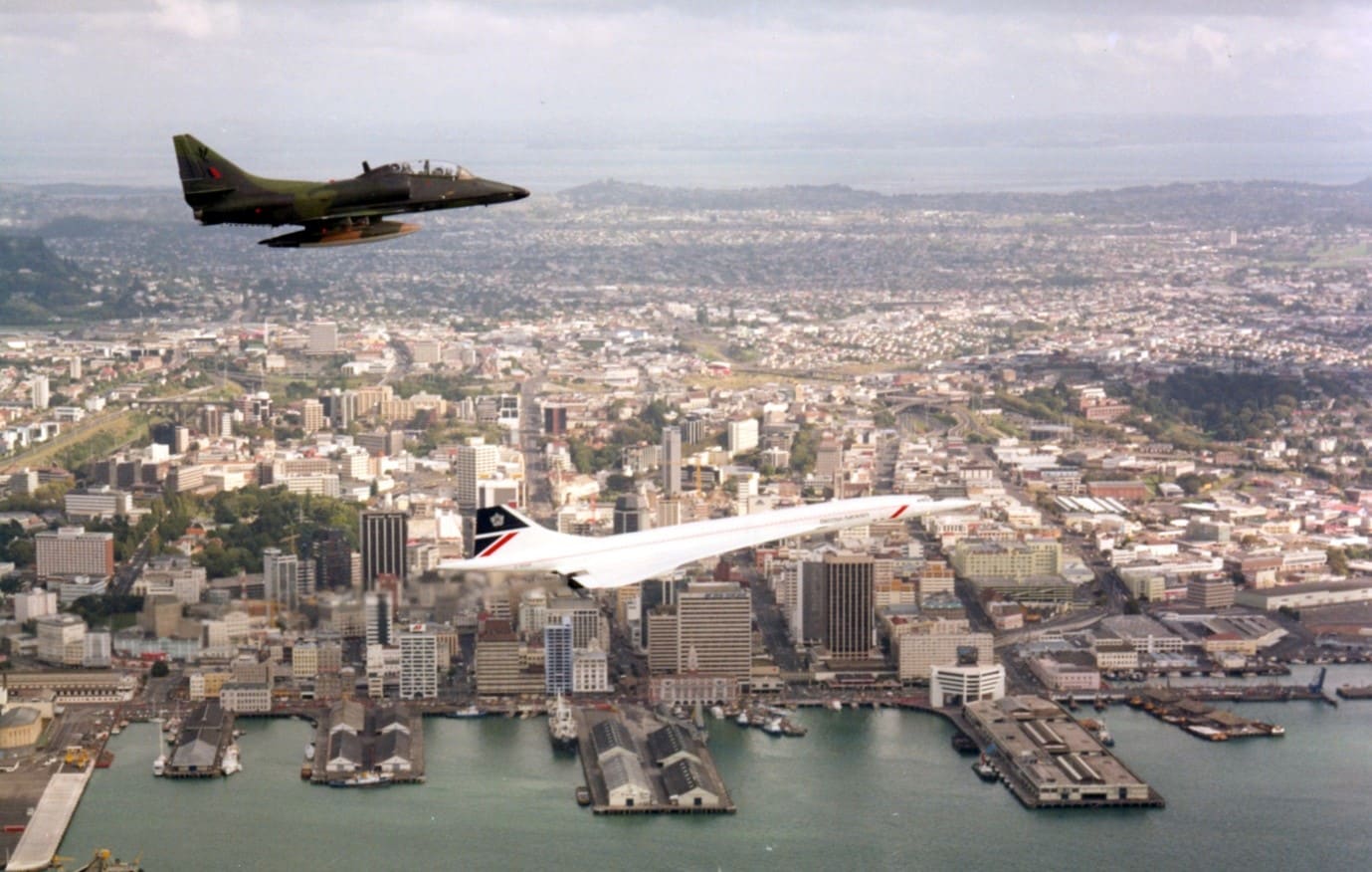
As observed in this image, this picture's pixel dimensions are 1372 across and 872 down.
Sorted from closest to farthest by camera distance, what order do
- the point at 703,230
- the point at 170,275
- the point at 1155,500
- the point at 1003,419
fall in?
the point at 1155,500 < the point at 1003,419 < the point at 170,275 < the point at 703,230


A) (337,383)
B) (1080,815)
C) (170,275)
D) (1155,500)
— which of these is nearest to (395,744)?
(1080,815)

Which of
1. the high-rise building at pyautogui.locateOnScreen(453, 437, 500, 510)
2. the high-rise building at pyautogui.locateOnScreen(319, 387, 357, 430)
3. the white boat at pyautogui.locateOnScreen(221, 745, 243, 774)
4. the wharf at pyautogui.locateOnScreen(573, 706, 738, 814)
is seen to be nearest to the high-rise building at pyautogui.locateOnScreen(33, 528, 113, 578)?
the high-rise building at pyautogui.locateOnScreen(453, 437, 500, 510)

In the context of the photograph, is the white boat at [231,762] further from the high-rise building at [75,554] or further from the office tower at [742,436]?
the office tower at [742,436]

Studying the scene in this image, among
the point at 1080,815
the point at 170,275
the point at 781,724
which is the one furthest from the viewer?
the point at 170,275

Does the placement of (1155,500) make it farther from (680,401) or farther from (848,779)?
(848,779)

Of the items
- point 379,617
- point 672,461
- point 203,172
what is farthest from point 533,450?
point 203,172

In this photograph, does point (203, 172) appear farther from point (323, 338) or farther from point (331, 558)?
point (323, 338)

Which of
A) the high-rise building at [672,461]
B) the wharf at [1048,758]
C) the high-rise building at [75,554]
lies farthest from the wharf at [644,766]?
the high-rise building at [672,461]
